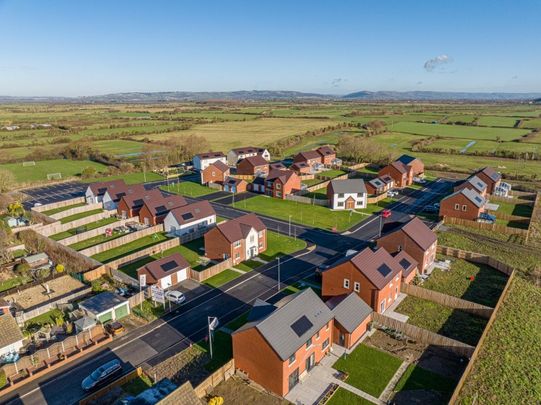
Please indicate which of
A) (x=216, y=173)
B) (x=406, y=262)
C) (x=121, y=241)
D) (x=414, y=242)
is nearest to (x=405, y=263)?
(x=406, y=262)

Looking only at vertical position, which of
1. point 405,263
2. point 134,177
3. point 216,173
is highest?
point 216,173

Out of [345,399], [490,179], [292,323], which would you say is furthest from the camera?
[490,179]

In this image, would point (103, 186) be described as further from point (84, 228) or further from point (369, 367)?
point (369, 367)

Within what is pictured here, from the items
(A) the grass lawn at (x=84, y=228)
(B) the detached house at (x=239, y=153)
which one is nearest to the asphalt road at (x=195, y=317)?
(A) the grass lawn at (x=84, y=228)

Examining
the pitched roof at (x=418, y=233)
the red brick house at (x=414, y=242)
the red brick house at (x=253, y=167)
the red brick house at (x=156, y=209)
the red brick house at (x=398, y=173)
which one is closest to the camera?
the red brick house at (x=414, y=242)

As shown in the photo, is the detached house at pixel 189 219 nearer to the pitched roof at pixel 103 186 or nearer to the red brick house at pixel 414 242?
the pitched roof at pixel 103 186

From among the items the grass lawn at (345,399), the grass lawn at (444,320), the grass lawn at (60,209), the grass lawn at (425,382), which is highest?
the grass lawn at (60,209)

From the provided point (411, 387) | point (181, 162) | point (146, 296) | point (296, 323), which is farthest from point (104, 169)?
point (411, 387)

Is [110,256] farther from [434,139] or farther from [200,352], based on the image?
[434,139]
